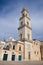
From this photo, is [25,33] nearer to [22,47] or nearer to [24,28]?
[24,28]

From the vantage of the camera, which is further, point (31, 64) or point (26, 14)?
point (26, 14)

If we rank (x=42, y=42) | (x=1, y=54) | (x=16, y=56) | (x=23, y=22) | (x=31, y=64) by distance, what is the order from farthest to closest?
(x=42, y=42) < (x=23, y=22) < (x=16, y=56) < (x=1, y=54) < (x=31, y=64)

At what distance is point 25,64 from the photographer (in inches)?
755

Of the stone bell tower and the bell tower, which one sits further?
the bell tower

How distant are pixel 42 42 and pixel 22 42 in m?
15.1

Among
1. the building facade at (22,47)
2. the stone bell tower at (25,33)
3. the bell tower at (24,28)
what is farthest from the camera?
the bell tower at (24,28)

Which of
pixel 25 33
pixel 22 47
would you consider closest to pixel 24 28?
pixel 25 33

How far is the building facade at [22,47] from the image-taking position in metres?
38.6

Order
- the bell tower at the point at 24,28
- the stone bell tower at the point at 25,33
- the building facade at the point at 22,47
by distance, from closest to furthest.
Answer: the building facade at the point at 22,47, the stone bell tower at the point at 25,33, the bell tower at the point at 24,28

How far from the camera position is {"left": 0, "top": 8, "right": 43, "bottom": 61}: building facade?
38.6 m

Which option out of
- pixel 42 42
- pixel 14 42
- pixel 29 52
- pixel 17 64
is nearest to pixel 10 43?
pixel 14 42

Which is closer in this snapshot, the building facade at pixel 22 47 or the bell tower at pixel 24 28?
the building facade at pixel 22 47

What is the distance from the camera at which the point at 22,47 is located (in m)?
42.2

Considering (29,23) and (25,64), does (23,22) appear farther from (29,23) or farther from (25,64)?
(25,64)
